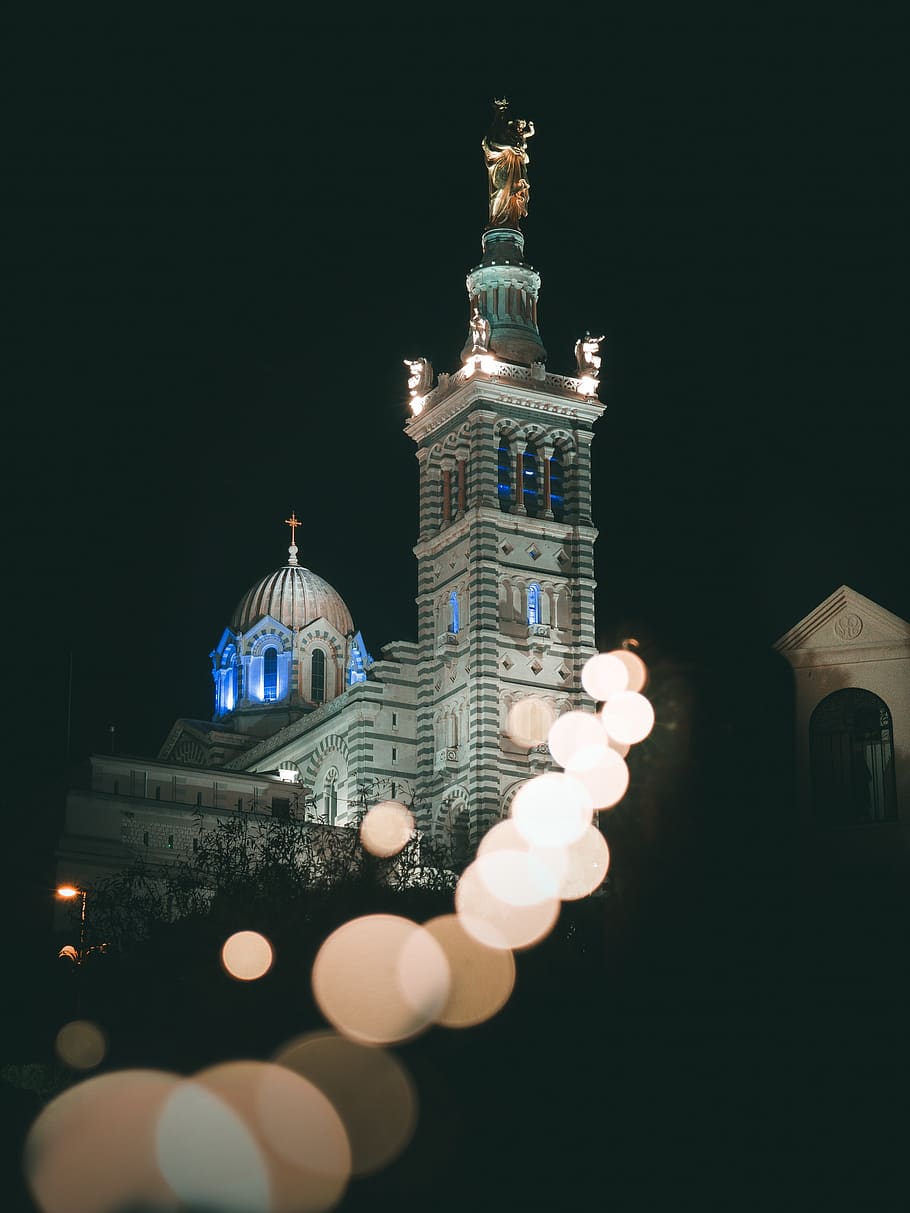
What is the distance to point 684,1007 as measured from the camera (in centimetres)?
4381

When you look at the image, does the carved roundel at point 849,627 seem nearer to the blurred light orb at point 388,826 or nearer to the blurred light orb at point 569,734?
the blurred light orb at point 388,826

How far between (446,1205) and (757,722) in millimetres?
12306

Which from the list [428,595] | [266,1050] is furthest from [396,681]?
[266,1050]

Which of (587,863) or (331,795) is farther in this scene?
(331,795)

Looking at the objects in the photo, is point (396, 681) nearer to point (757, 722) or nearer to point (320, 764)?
point (320, 764)

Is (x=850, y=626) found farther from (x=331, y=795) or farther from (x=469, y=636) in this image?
(x=331, y=795)

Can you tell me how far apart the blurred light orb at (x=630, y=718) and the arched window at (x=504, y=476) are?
1549 inches

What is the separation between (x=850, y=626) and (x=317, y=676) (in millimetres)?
66147

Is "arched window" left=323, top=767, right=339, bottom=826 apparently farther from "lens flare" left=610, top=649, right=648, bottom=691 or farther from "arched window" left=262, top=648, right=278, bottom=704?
"lens flare" left=610, top=649, right=648, bottom=691

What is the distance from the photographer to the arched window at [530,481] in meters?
90.0

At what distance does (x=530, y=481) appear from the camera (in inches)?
3568

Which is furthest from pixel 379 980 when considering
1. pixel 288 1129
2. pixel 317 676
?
pixel 317 676

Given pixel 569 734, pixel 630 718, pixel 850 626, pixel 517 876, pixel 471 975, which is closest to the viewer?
pixel 850 626

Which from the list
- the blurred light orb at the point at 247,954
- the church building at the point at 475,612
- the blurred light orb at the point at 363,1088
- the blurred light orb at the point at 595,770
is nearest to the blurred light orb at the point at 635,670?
the blurred light orb at the point at 363,1088
